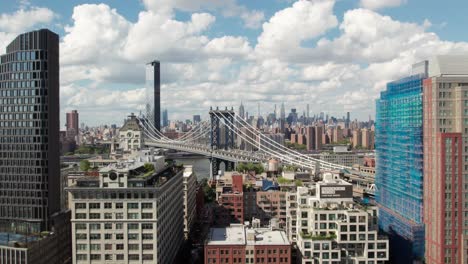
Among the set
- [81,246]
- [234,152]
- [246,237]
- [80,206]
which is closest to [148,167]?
[80,206]

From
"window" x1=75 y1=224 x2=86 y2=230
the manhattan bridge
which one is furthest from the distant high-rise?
the manhattan bridge

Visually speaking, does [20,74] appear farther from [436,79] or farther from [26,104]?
[436,79]

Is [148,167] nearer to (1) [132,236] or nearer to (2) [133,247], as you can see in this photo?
(1) [132,236]

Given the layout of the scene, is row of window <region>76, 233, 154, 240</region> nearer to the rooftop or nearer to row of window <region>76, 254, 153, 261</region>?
row of window <region>76, 254, 153, 261</region>

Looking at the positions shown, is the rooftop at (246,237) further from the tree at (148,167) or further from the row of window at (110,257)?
the tree at (148,167)

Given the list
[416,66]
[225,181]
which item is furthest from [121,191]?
[225,181]

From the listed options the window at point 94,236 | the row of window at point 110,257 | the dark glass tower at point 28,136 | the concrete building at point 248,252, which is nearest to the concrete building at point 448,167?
the concrete building at point 248,252
